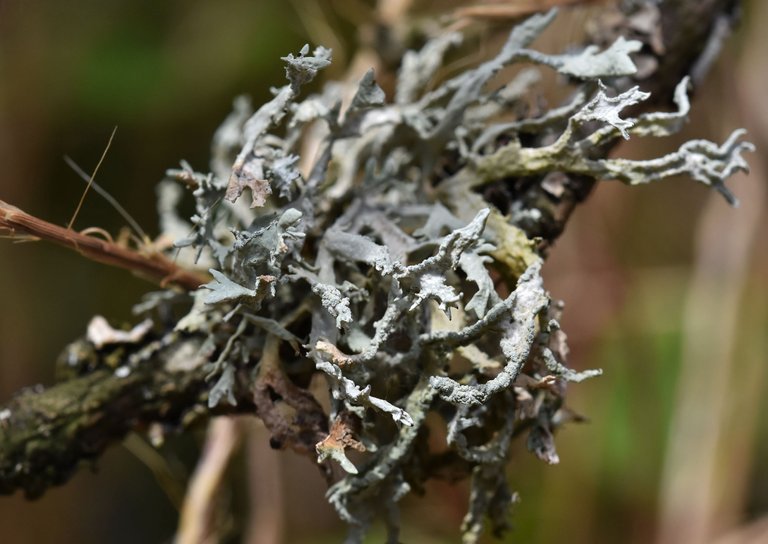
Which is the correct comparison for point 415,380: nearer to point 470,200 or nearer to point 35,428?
point 470,200

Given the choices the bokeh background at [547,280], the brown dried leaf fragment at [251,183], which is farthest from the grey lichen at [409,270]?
the bokeh background at [547,280]

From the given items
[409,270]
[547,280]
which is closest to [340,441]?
[409,270]

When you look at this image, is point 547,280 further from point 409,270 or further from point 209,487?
point 409,270

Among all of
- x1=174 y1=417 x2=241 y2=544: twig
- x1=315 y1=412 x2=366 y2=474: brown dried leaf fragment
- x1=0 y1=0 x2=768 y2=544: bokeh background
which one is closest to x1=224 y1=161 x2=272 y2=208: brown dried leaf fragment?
x1=315 y1=412 x2=366 y2=474: brown dried leaf fragment

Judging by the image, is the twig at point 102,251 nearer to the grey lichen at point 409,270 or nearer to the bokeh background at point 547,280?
the grey lichen at point 409,270

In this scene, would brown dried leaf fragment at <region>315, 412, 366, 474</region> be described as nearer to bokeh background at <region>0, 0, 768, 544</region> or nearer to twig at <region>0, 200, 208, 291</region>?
twig at <region>0, 200, 208, 291</region>

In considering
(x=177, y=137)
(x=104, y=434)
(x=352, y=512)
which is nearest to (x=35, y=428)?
(x=104, y=434)
